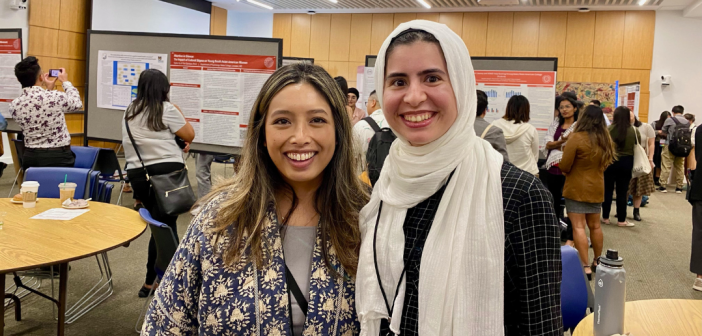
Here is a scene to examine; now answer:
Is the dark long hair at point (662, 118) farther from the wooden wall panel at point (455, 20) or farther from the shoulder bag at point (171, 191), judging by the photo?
the shoulder bag at point (171, 191)

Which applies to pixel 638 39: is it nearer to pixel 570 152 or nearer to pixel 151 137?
pixel 570 152

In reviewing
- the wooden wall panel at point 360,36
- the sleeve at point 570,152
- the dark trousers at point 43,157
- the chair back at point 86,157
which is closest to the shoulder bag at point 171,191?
the chair back at point 86,157

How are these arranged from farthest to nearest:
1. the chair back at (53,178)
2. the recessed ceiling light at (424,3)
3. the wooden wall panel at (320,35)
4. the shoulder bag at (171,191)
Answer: the wooden wall panel at (320,35) < the recessed ceiling light at (424,3) < the chair back at (53,178) < the shoulder bag at (171,191)

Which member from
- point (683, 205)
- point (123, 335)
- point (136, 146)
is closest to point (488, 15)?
point (683, 205)

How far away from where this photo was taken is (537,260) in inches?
43.6

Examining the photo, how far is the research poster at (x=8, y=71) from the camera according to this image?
641 centimetres

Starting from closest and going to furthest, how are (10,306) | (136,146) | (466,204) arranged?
1. (466,204)
2. (10,306)
3. (136,146)

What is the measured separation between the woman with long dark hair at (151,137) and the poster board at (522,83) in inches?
123

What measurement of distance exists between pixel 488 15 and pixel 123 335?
11875mm

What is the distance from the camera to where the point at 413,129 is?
3.96ft

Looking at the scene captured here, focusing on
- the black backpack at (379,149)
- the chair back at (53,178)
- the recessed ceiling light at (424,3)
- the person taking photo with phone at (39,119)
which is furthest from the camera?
the recessed ceiling light at (424,3)

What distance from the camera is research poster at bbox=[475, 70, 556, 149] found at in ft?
16.8

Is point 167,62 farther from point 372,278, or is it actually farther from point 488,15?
point 488,15

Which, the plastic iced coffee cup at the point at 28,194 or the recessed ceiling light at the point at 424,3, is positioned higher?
the recessed ceiling light at the point at 424,3
